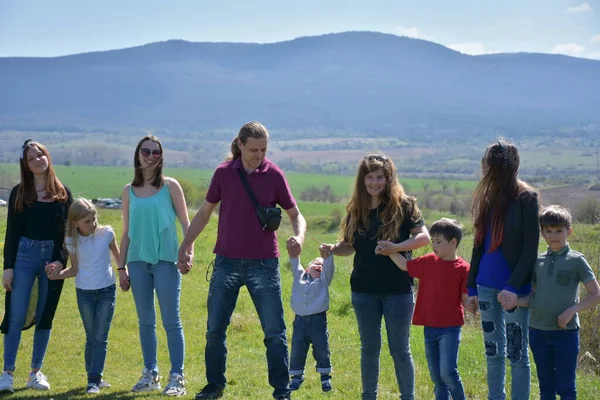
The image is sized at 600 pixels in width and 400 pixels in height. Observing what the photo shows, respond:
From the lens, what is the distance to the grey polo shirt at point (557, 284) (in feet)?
18.8

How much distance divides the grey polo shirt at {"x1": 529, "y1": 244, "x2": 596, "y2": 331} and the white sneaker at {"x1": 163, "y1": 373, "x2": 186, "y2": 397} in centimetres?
314

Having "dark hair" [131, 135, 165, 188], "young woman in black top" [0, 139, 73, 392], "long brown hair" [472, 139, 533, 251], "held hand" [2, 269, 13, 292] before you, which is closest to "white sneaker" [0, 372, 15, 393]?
"young woman in black top" [0, 139, 73, 392]

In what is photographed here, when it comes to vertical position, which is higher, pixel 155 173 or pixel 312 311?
pixel 155 173

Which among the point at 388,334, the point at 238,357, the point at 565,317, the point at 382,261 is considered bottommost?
the point at 238,357

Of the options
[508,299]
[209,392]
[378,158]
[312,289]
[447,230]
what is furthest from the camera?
[312,289]

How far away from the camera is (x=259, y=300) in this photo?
21.8 ft

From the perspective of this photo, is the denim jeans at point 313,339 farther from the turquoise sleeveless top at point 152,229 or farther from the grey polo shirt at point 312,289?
the turquoise sleeveless top at point 152,229

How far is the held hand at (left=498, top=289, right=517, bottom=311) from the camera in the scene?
18.4 ft

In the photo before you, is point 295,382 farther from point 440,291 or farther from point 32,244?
point 32,244

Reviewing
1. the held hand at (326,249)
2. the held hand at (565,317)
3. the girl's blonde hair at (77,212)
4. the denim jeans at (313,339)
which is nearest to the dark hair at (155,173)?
the girl's blonde hair at (77,212)

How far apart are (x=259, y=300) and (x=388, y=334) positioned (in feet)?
3.73

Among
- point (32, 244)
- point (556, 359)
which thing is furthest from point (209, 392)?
point (556, 359)

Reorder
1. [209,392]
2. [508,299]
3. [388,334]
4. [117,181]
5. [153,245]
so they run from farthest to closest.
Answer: [117,181], [153,245], [209,392], [388,334], [508,299]

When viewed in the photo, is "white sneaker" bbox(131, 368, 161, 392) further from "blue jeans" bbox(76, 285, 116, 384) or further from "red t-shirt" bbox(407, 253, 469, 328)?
"red t-shirt" bbox(407, 253, 469, 328)
